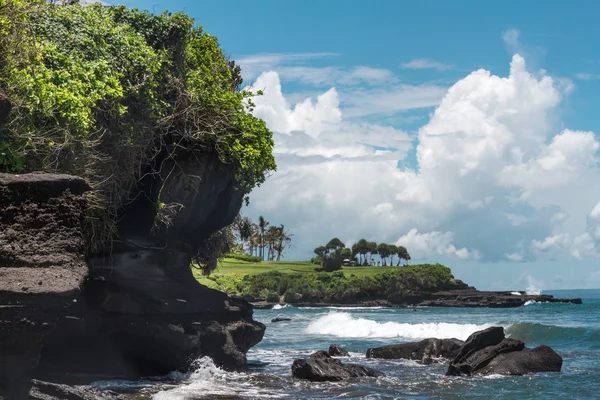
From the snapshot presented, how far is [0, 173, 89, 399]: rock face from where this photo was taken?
812 centimetres

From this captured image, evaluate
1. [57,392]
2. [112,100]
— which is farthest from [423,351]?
[57,392]

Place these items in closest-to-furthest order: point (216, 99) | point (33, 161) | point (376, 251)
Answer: point (33, 161) → point (216, 99) → point (376, 251)

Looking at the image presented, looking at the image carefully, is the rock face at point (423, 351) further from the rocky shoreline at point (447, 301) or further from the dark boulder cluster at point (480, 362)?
the rocky shoreline at point (447, 301)

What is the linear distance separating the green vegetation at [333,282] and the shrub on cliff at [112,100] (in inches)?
2935

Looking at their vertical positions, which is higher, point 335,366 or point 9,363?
point 9,363

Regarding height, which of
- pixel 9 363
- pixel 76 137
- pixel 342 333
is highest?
pixel 76 137

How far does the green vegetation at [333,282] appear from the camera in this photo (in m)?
96.9

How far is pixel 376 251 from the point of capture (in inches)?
5664

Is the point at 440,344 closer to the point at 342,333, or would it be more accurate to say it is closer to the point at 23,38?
the point at 23,38

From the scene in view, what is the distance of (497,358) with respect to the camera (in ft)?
65.0

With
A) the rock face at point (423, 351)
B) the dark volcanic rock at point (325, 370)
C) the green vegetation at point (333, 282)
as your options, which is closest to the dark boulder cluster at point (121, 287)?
the dark volcanic rock at point (325, 370)

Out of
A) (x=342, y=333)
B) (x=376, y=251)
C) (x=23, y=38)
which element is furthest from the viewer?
(x=376, y=251)

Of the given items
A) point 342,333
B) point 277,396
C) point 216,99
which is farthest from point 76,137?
point 342,333

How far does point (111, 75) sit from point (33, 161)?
138 inches
